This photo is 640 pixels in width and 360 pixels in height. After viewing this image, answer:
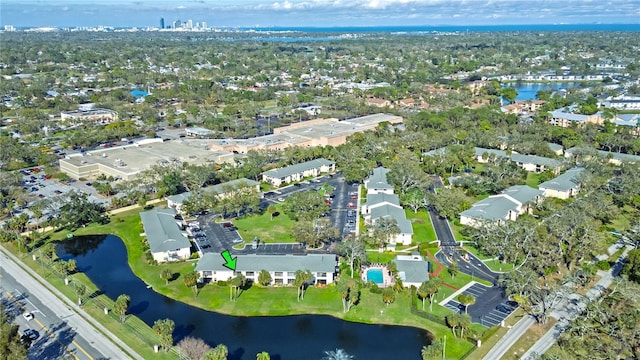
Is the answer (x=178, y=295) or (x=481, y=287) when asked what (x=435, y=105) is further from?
(x=178, y=295)

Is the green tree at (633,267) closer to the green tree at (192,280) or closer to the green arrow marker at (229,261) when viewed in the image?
the green arrow marker at (229,261)

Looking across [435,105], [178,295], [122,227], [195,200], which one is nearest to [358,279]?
[178,295]

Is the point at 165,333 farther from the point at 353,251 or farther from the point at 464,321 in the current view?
the point at 464,321

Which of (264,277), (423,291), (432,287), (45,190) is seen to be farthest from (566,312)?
(45,190)

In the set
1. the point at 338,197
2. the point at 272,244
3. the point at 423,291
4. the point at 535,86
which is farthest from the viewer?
the point at 535,86

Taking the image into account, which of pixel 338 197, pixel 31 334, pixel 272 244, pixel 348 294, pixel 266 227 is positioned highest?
pixel 31 334

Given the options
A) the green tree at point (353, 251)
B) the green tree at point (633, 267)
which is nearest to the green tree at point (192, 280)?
the green tree at point (353, 251)
